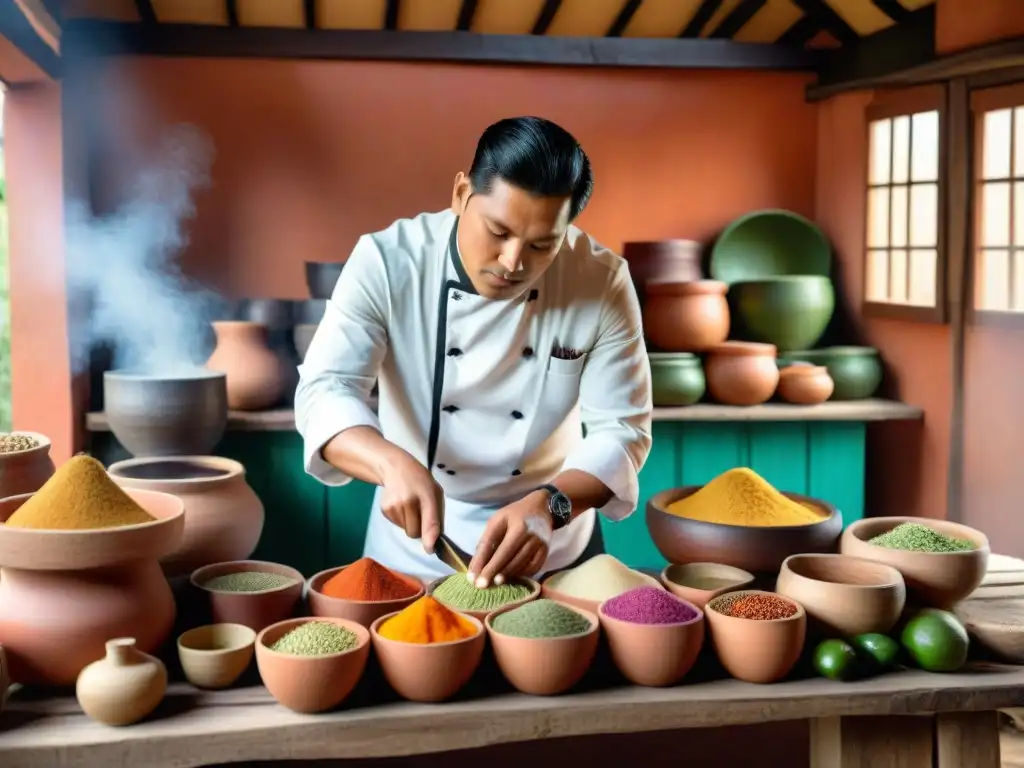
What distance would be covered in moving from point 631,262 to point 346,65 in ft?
4.88

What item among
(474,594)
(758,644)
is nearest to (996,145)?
(758,644)

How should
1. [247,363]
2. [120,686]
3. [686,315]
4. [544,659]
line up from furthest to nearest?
[686,315] < [247,363] < [544,659] < [120,686]

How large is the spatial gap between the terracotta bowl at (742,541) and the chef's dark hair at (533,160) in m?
0.62

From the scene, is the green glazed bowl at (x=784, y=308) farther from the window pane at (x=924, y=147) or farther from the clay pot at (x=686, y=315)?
the window pane at (x=924, y=147)

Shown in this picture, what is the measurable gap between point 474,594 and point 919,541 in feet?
2.67

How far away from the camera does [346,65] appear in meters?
4.47

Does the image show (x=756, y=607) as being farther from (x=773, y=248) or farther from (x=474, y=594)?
(x=773, y=248)

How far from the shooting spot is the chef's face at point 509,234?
177 cm

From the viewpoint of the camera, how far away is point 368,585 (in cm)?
169

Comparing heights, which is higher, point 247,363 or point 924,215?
point 924,215

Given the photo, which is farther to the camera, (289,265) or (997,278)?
(289,265)

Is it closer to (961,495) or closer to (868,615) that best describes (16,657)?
(868,615)

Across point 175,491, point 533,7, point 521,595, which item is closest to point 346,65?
point 533,7

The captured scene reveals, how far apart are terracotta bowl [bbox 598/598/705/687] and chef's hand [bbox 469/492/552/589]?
8.9 inches
